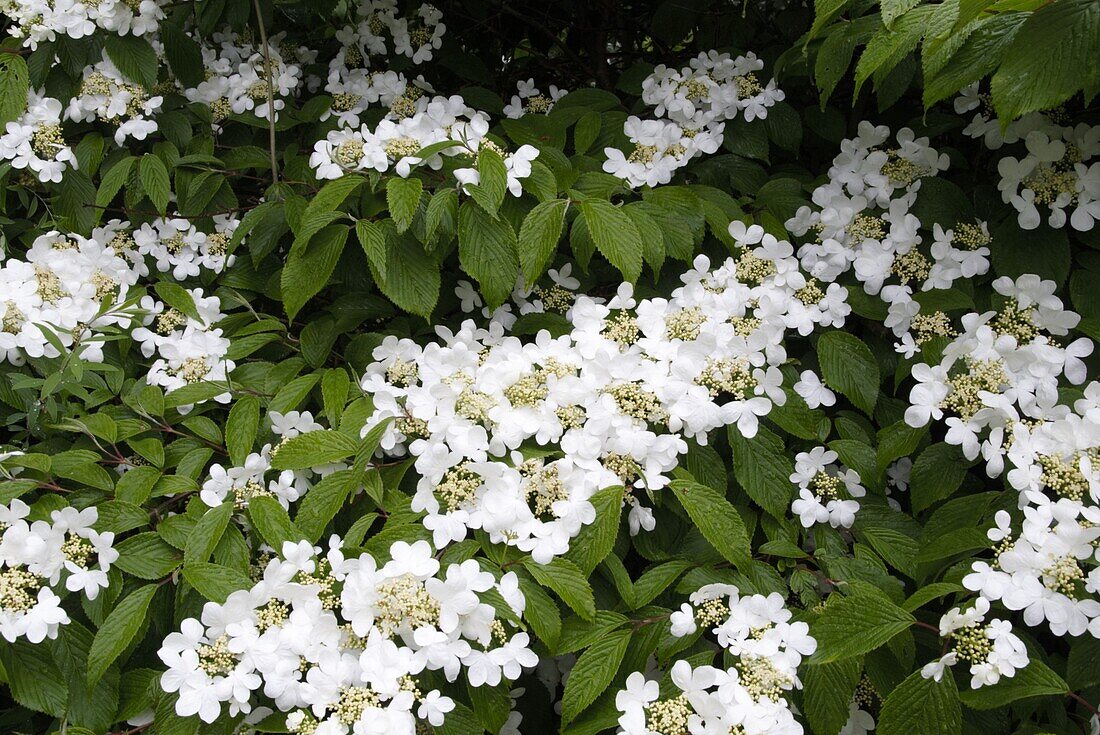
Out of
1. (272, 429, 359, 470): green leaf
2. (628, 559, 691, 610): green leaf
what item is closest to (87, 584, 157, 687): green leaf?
(272, 429, 359, 470): green leaf

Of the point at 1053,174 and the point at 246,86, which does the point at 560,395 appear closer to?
the point at 1053,174

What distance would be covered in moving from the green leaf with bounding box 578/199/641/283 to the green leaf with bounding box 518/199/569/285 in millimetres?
63

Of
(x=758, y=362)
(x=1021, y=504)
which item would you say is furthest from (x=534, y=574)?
(x=1021, y=504)

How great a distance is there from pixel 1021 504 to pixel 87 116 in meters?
2.37

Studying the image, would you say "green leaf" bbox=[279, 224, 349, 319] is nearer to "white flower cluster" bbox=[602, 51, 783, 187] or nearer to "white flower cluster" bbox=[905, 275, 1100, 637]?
"white flower cluster" bbox=[602, 51, 783, 187]

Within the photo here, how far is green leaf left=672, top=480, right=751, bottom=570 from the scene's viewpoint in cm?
142

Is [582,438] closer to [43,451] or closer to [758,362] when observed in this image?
[758,362]

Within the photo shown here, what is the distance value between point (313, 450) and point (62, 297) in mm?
854

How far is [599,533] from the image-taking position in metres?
1.41

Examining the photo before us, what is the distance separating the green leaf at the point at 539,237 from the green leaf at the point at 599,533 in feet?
1.57

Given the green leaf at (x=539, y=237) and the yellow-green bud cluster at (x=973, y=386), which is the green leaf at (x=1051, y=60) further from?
the green leaf at (x=539, y=237)

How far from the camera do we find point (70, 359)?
5.57 ft

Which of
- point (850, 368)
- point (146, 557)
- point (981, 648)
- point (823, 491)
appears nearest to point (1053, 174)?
point (850, 368)

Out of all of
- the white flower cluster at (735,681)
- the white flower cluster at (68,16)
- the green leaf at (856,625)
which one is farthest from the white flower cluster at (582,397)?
the white flower cluster at (68,16)
